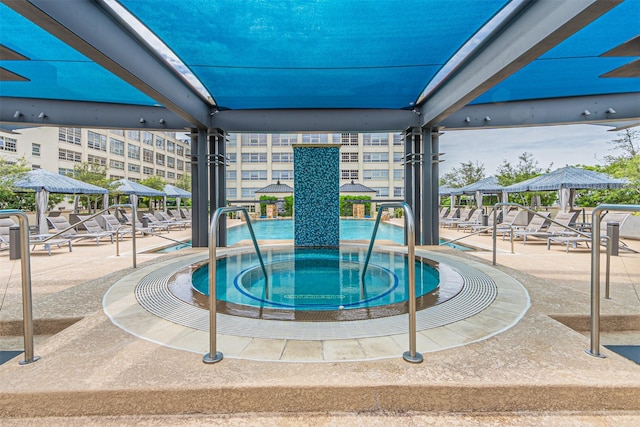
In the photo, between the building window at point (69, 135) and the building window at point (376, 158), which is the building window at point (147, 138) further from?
the building window at point (376, 158)

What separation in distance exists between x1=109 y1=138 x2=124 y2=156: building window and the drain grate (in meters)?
45.2

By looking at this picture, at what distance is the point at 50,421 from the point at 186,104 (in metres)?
6.17

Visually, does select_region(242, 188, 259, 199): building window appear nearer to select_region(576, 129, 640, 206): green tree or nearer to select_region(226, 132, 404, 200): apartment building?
select_region(226, 132, 404, 200): apartment building

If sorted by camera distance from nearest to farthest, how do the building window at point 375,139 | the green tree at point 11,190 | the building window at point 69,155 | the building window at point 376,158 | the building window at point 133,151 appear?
the green tree at point 11,190
the building window at point 69,155
the building window at point 375,139
the building window at point 376,158
the building window at point 133,151

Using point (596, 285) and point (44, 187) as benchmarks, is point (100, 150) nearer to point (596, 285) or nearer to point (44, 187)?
point (44, 187)

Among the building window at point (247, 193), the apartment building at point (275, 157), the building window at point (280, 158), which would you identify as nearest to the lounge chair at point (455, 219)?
the apartment building at point (275, 157)

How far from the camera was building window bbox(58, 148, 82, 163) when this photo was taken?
33000mm

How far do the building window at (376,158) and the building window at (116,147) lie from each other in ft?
114

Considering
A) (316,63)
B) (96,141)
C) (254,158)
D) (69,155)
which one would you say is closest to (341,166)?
(254,158)

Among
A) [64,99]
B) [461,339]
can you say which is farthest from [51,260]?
[461,339]

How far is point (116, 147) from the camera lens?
40.2 m

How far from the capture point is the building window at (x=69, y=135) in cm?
3288

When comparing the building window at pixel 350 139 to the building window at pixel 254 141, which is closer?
the building window at pixel 350 139

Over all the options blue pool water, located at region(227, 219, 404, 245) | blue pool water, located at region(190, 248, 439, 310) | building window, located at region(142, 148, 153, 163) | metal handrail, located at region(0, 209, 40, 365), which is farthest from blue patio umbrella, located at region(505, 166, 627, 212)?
building window, located at region(142, 148, 153, 163)
